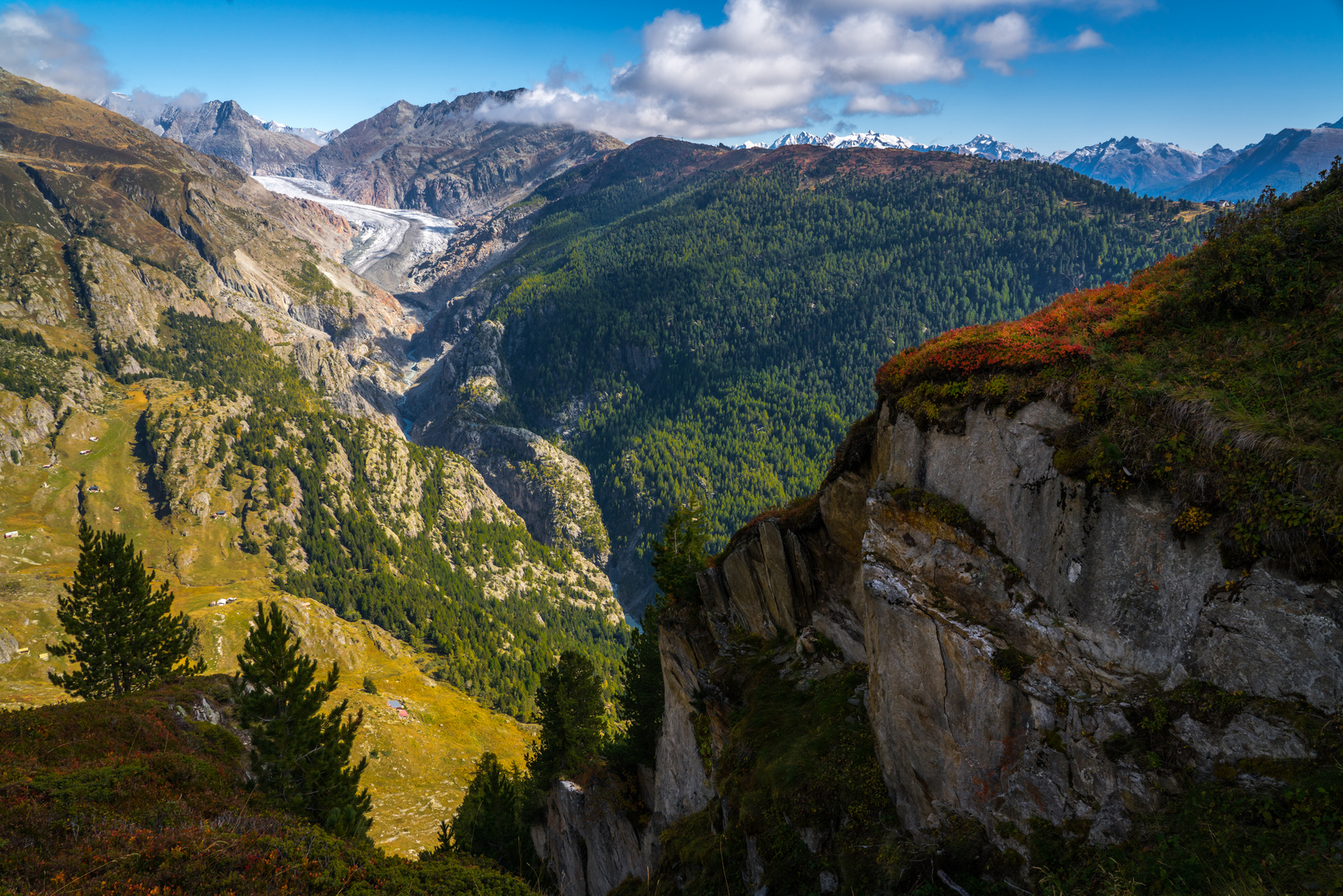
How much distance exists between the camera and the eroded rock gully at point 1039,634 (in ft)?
39.8

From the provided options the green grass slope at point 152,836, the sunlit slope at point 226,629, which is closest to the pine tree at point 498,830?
the green grass slope at point 152,836

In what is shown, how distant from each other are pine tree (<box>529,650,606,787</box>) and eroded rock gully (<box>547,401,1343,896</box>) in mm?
28103

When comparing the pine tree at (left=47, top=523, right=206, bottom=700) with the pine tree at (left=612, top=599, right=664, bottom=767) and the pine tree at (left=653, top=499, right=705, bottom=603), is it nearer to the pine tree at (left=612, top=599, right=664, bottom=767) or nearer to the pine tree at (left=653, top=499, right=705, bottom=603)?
the pine tree at (left=612, top=599, right=664, bottom=767)

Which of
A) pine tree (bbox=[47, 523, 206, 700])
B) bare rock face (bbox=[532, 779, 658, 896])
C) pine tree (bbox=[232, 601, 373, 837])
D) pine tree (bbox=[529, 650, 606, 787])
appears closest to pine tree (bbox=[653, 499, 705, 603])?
pine tree (bbox=[529, 650, 606, 787])

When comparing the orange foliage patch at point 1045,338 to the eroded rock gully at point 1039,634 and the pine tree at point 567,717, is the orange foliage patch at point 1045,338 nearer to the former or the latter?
the eroded rock gully at point 1039,634

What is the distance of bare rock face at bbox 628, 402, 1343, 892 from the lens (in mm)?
12125

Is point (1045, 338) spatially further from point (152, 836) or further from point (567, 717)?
point (567, 717)

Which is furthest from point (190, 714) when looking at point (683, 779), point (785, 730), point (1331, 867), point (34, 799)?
point (1331, 867)

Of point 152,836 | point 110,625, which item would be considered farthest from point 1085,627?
point 110,625

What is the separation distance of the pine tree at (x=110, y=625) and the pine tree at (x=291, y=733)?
16466 millimetres

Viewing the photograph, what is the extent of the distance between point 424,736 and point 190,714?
4180 inches

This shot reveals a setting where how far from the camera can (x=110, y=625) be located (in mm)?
40844

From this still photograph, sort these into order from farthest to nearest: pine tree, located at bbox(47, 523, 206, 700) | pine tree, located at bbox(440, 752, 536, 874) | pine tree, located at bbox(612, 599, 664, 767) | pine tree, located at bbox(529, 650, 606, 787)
Answer: pine tree, located at bbox(440, 752, 536, 874) < pine tree, located at bbox(529, 650, 606, 787) < pine tree, located at bbox(612, 599, 664, 767) < pine tree, located at bbox(47, 523, 206, 700)

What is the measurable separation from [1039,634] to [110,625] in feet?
179
